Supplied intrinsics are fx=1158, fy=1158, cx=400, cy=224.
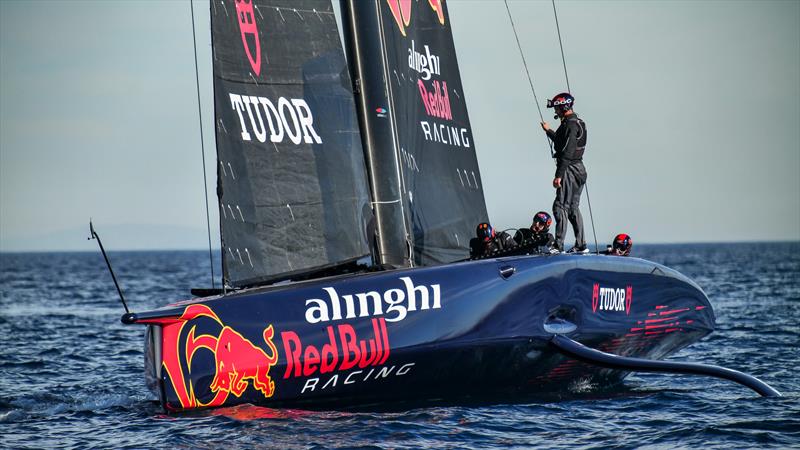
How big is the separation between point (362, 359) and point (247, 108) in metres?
2.52

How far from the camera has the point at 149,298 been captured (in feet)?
96.9

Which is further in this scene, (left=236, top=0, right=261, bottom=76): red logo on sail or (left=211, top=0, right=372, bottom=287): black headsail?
(left=236, top=0, right=261, bottom=76): red logo on sail

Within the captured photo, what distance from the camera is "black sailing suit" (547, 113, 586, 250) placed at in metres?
11.9

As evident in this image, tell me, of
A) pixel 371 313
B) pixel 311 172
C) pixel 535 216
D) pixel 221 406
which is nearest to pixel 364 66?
pixel 311 172

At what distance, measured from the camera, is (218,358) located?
9.02 m

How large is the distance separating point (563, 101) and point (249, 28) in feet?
11.3

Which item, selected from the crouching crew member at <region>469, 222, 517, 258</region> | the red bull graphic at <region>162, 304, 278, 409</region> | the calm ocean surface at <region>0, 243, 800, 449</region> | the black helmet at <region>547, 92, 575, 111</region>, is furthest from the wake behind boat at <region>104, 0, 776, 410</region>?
the black helmet at <region>547, 92, 575, 111</region>

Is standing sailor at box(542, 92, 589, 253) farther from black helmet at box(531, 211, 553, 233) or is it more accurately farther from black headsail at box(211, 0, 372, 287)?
black headsail at box(211, 0, 372, 287)

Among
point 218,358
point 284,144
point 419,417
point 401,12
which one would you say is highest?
point 401,12

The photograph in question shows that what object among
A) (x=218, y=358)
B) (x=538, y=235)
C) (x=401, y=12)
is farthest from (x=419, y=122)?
(x=218, y=358)

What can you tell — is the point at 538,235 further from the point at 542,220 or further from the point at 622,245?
the point at 622,245

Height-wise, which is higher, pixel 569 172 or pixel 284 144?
pixel 284 144

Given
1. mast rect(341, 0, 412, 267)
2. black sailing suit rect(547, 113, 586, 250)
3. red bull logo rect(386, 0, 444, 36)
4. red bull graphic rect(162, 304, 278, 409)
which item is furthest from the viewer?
red bull logo rect(386, 0, 444, 36)

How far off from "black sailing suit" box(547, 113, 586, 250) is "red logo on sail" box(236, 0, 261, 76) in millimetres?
3357
